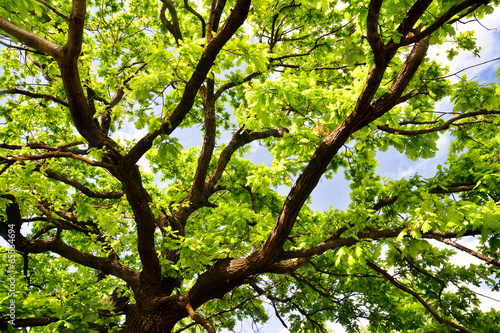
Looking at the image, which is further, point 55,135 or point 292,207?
point 55,135

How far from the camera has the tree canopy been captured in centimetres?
355

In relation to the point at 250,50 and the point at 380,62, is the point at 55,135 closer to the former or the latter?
the point at 250,50

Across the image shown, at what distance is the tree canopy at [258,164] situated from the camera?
140 inches

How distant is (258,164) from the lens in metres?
8.27

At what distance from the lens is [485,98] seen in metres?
4.35

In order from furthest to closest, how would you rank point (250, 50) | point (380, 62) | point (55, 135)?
point (55, 135), point (250, 50), point (380, 62)

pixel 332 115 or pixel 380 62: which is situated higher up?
pixel 332 115

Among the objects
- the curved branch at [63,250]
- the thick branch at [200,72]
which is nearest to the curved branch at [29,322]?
the curved branch at [63,250]

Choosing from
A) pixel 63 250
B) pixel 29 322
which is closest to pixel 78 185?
pixel 63 250

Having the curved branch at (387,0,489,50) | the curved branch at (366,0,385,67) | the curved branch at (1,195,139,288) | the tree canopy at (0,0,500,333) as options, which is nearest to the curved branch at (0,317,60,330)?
the tree canopy at (0,0,500,333)

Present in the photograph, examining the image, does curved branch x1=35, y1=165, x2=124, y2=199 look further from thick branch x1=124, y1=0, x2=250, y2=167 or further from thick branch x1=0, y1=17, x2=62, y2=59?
thick branch x1=0, y1=17, x2=62, y2=59

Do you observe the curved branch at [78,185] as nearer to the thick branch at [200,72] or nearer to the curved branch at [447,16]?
the thick branch at [200,72]

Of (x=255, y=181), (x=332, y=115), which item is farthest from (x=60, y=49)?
(x=332, y=115)

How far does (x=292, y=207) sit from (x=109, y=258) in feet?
13.7
